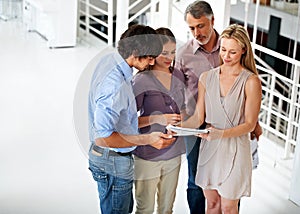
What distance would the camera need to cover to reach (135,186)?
1.77m

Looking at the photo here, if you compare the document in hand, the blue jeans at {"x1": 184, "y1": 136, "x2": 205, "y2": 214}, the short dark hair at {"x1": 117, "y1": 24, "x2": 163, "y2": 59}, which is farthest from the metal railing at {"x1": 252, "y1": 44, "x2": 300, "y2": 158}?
the short dark hair at {"x1": 117, "y1": 24, "x2": 163, "y2": 59}

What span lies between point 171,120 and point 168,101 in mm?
63

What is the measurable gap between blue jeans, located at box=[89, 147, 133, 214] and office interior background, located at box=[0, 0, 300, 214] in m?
0.11

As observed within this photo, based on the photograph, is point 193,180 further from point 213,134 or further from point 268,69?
point 268,69

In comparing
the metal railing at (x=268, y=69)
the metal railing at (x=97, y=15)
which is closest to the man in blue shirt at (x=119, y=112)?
the metal railing at (x=268, y=69)

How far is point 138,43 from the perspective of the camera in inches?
61.7

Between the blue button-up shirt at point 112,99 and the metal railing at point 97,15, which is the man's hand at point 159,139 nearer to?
the blue button-up shirt at point 112,99

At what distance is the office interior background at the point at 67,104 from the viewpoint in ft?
7.76

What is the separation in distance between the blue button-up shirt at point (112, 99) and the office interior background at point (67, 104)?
0.13 metres

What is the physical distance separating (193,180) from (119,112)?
554 mm

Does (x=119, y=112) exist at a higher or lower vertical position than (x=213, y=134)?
Result: higher

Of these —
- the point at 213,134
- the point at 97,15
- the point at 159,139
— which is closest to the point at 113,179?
the point at 159,139

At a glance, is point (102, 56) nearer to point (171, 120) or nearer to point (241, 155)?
point (171, 120)

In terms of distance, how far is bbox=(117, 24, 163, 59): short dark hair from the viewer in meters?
1.57
